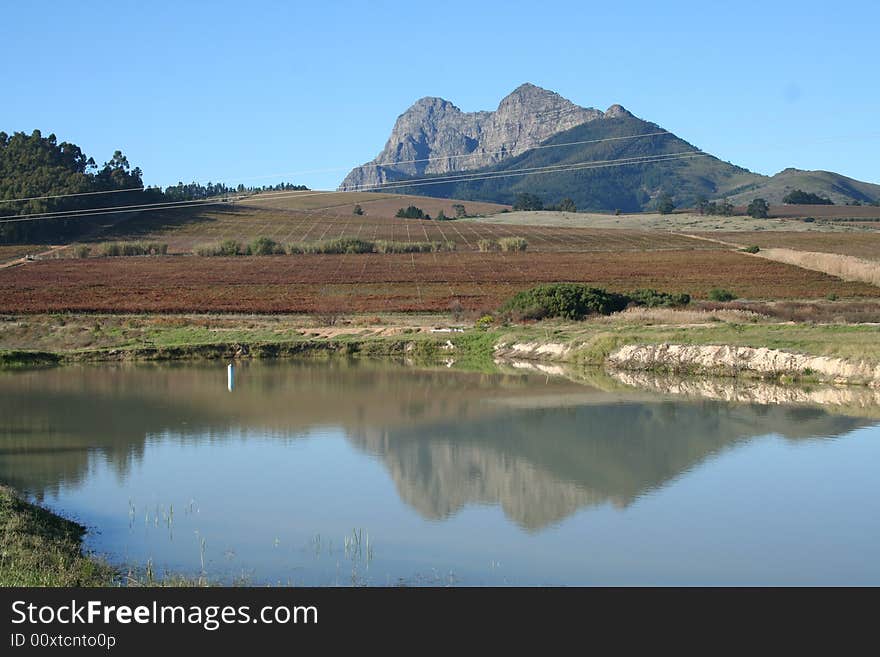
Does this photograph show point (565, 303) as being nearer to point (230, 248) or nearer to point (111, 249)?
point (230, 248)

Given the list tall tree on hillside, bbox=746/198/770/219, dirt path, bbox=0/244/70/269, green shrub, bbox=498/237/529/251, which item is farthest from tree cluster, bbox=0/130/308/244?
tall tree on hillside, bbox=746/198/770/219

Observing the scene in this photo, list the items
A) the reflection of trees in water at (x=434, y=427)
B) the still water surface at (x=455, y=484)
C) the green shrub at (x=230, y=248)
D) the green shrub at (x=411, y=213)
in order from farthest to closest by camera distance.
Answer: the green shrub at (x=411, y=213)
the green shrub at (x=230, y=248)
the reflection of trees in water at (x=434, y=427)
the still water surface at (x=455, y=484)

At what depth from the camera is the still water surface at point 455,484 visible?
36.1 feet

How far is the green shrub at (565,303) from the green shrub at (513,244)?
112ft

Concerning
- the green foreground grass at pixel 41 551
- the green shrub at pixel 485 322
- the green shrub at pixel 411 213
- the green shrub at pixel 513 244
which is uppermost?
the green shrub at pixel 411 213

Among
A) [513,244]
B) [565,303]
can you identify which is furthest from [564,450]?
[513,244]

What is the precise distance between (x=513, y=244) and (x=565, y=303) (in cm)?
3654

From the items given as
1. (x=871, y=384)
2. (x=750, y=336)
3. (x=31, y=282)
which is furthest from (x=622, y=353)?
(x=31, y=282)

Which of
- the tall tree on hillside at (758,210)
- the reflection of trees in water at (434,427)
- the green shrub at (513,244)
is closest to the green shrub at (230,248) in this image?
the green shrub at (513,244)

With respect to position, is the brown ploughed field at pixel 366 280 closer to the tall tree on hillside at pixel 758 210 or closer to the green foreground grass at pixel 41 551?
the green foreground grass at pixel 41 551

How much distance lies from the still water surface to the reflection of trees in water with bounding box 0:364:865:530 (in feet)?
0.23

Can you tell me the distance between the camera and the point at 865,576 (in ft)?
33.9

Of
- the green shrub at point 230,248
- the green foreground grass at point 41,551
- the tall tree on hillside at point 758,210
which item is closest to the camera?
the green foreground grass at point 41,551
